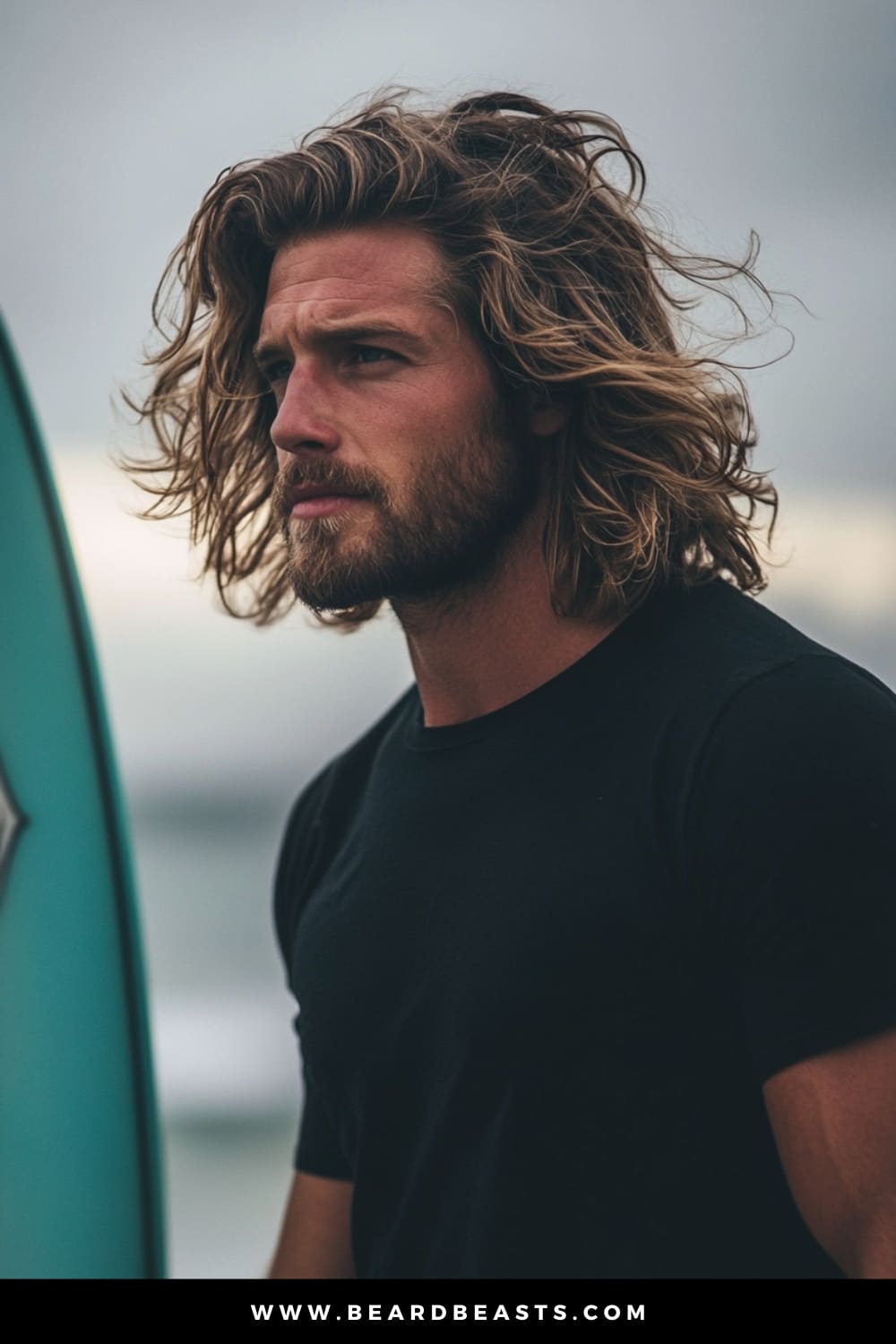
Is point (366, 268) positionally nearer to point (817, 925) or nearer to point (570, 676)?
point (570, 676)

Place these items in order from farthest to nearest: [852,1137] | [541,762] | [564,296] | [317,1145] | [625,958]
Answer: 1. [317,1145]
2. [564,296]
3. [541,762]
4. [625,958]
5. [852,1137]

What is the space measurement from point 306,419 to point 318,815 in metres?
0.55

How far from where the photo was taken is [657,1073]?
4.29ft

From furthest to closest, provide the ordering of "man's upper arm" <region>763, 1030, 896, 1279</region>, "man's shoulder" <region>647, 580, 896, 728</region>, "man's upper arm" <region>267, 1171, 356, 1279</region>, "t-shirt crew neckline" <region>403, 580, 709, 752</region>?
"man's upper arm" <region>267, 1171, 356, 1279</region>, "t-shirt crew neckline" <region>403, 580, 709, 752</region>, "man's shoulder" <region>647, 580, 896, 728</region>, "man's upper arm" <region>763, 1030, 896, 1279</region>

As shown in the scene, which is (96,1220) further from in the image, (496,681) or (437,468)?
(437,468)

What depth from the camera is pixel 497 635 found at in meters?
1.58

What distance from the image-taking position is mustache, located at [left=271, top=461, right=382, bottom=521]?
1.52m

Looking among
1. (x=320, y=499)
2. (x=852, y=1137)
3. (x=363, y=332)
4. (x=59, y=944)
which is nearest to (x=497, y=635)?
(x=320, y=499)

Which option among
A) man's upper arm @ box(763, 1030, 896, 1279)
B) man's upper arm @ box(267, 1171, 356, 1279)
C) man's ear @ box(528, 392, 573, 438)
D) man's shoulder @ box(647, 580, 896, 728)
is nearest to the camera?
man's upper arm @ box(763, 1030, 896, 1279)

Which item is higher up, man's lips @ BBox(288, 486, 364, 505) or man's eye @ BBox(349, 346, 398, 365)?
man's eye @ BBox(349, 346, 398, 365)

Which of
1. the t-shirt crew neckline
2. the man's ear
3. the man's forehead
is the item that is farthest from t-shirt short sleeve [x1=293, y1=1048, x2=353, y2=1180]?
the man's forehead

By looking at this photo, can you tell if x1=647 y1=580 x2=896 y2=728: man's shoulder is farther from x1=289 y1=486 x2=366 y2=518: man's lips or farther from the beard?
x1=289 y1=486 x2=366 y2=518: man's lips

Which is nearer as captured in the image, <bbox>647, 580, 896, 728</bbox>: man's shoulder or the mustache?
<bbox>647, 580, 896, 728</bbox>: man's shoulder

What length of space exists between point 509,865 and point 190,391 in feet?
3.05
